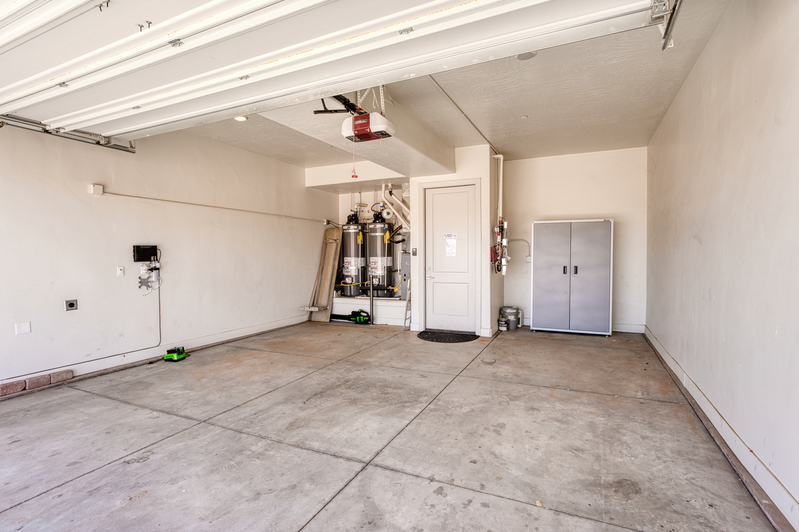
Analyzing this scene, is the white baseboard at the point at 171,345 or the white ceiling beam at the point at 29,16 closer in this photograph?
the white ceiling beam at the point at 29,16

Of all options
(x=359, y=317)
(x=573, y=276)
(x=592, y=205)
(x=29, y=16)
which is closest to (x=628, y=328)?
(x=573, y=276)

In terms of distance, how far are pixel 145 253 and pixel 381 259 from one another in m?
3.96

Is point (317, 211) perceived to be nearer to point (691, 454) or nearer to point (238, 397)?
point (238, 397)

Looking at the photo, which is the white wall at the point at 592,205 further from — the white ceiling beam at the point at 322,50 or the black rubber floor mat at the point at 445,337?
the white ceiling beam at the point at 322,50

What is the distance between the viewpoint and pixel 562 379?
3939 mm

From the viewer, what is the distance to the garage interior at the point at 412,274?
1.96m

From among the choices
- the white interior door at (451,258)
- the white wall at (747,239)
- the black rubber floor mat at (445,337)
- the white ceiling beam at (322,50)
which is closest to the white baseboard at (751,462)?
the white wall at (747,239)

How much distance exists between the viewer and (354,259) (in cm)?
759

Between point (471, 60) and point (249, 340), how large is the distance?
204 inches

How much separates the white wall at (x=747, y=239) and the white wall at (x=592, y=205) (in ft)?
8.41

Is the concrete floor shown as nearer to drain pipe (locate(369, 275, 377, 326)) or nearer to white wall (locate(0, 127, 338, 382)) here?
white wall (locate(0, 127, 338, 382))

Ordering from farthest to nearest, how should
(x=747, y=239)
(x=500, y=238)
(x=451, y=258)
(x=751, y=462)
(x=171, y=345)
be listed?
(x=451, y=258)
(x=500, y=238)
(x=171, y=345)
(x=747, y=239)
(x=751, y=462)

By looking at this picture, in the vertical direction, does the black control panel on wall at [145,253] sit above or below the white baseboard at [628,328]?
above

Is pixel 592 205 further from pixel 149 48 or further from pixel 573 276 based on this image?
pixel 149 48
